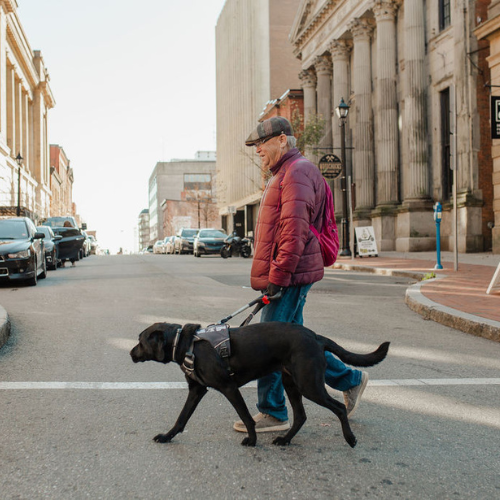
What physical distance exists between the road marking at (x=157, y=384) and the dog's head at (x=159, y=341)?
1446mm

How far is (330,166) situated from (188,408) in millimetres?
20444

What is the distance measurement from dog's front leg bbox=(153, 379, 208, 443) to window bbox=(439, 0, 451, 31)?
81.9 ft

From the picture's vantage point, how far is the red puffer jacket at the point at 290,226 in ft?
11.7

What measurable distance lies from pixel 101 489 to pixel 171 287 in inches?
399

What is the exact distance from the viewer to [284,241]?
11.8ft

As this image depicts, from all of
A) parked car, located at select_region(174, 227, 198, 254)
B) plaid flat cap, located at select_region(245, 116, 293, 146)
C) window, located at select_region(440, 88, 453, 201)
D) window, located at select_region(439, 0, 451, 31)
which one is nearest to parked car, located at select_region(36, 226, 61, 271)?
window, located at select_region(440, 88, 453, 201)

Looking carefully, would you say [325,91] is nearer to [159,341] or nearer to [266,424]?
[266,424]

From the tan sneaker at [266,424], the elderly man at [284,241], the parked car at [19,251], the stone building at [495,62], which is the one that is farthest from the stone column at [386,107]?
the tan sneaker at [266,424]

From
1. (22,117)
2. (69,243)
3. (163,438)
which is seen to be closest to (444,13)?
(69,243)

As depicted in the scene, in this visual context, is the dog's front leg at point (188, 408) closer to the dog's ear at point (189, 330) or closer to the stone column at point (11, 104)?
the dog's ear at point (189, 330)

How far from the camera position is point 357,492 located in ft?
9.32

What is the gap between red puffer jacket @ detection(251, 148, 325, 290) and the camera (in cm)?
356

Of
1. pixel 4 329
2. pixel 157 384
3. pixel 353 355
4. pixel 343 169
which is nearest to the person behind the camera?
pixel 353 355

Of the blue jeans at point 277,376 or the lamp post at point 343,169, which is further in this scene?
the lamp post at point 343,169
